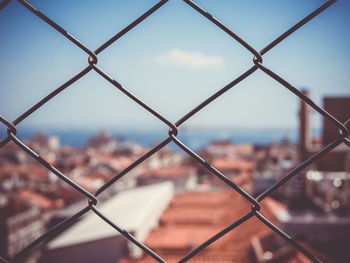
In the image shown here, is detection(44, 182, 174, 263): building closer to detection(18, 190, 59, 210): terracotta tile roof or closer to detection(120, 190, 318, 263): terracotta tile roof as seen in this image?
detection(120, 190, 318, 263): terracotta tile roof

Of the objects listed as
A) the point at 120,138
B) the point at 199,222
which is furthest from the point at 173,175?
the point at 120,138

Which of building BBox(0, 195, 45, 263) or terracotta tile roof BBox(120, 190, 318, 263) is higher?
building BBox(0, 195, 45, 263)

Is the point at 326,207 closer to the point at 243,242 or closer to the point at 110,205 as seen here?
the point at 243,242

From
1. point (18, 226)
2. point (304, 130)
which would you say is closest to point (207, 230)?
point (304, 130)

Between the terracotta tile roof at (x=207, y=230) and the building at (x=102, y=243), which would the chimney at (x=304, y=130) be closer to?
the terracotta tile roof at (x=207, y=230)

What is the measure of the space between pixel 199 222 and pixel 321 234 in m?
4.09

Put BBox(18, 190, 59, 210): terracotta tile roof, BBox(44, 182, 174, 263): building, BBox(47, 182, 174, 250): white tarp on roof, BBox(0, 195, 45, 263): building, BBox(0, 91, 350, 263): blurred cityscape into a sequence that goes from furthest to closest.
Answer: BBox(18, 190, 59, 210): terracotta tile roof, BBox(0, 195, 45, 263): building, BBox(47, 182, 174, 250): white tarp on roof, BBox(44, 182, 174, 263): building, BBox(0, 91, 350, 263): blurred cityscape

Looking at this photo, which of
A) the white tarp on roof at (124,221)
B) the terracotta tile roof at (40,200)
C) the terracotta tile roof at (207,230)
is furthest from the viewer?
the terracotta tile roof at (40,200)

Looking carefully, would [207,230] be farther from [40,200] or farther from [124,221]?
[40,200]

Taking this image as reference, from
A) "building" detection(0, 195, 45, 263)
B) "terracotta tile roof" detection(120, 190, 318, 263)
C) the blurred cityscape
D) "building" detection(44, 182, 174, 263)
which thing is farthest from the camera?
"building" detection(0, 195, 45, 263)

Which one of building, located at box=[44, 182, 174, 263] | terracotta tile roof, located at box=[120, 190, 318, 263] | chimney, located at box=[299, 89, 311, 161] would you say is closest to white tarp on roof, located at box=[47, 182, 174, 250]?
building, located at box=[44, 182, 174, 263]

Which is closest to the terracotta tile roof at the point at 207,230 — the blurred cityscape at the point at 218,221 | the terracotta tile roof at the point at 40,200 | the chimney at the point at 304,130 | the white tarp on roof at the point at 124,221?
the blurred cityscape at the point at 218,221

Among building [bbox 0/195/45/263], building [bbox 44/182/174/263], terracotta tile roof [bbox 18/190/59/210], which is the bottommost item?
building [bbox 44/182/174/263]

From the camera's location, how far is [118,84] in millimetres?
716
